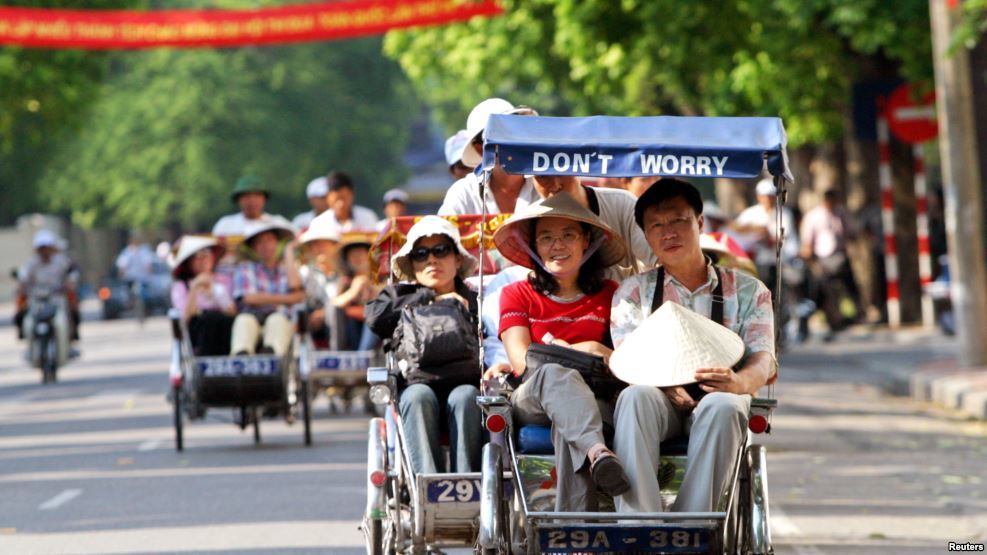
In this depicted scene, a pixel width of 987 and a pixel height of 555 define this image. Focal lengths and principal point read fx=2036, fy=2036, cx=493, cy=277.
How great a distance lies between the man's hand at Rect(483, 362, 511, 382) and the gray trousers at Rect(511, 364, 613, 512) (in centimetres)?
45

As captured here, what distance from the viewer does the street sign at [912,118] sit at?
23.9 m

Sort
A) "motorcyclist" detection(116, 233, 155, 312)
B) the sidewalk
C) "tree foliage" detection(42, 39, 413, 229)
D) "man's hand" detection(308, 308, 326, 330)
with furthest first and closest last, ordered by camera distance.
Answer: "tree foliage" detection(42, 39, 413, 229), "motorcyclist" detection(116, 233, 155, 312), the sidewalk, "man's hand" detection(308, 308, 326, 330)

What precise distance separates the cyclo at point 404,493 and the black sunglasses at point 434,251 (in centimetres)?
19

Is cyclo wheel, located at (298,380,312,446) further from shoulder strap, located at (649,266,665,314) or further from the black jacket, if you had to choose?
shoulder strap, located at (649,266,665,314)

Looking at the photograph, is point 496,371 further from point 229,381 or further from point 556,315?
point 229,381

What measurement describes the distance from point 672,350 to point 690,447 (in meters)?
0.40

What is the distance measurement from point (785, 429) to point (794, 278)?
10.1 metres

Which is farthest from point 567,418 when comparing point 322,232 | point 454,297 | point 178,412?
point 322,232

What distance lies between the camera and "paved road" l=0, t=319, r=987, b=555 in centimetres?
1036

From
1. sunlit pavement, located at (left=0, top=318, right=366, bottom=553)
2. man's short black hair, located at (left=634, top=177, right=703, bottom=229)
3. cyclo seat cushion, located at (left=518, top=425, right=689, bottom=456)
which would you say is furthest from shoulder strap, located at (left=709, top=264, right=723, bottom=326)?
sunlit pavement, located at (left=0, top=318, right=366, bottom=553)

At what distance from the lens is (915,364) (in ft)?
69.0

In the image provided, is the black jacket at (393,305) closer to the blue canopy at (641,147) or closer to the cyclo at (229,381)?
the blue canopy at (641,147)

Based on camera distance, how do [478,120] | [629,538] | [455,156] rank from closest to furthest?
1. [629,538]
2. [478,120]
3. [455,156]
